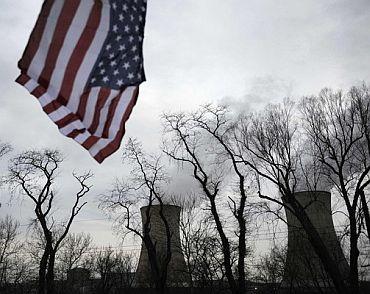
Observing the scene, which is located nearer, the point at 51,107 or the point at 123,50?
the point at 51,107

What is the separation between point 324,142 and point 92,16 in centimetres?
1768

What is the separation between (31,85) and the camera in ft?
17.6

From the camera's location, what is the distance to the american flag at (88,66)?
5.29m

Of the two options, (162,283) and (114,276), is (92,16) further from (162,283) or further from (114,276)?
(114,276)

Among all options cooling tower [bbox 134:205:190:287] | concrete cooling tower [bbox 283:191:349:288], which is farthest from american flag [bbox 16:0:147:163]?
cooling tower [bbox 134:205:190:287]

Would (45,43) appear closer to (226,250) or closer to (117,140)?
(117,140)

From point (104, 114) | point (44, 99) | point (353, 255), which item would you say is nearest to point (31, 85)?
point (44, 99)

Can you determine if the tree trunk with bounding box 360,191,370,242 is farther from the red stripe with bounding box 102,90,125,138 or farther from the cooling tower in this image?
the red stripe with bounding box 102,90,125,138

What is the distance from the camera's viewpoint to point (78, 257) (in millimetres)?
45531

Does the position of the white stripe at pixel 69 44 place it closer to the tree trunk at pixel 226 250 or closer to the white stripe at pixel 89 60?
the white stripe at pixel 89 60

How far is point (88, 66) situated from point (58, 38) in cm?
50

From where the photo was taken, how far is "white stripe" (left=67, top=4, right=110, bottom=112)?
5.55 metres

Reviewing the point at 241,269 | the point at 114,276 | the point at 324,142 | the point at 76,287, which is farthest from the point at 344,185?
the point at 76,287

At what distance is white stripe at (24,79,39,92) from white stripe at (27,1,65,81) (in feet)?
0.24
